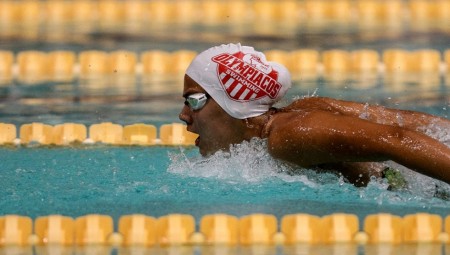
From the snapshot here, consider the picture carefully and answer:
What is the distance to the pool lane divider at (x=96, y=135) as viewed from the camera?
5.56 meters

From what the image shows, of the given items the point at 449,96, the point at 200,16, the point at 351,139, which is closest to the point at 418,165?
the point at 351,139

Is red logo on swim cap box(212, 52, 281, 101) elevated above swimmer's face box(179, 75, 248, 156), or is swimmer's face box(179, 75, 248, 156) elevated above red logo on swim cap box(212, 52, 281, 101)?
red logo on swim cap box(212, 52, 281, 101)

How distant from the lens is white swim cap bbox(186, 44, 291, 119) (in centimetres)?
400

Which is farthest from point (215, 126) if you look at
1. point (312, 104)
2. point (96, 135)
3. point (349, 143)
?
point (96, 135)

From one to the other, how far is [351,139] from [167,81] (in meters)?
3.76

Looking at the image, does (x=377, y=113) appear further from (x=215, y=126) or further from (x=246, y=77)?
(x=215, y=126)

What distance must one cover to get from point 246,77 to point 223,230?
644 millimetres

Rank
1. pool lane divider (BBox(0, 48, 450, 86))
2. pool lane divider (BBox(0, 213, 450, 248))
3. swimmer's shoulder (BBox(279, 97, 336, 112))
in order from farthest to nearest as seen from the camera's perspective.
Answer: pool lane divider (BBox(0, 48, 450, 86)), swimmer's shoulder (BBox(279, 97, 336, 112)), pool lane divider (BBox(0, 213, 450, 248))

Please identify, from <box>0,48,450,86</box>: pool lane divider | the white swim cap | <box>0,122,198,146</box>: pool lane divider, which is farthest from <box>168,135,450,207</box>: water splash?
<box>0,48,450,86</box>: pool lane divider

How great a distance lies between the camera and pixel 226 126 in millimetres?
4027

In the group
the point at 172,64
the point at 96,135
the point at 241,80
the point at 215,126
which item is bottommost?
the point at 96,135

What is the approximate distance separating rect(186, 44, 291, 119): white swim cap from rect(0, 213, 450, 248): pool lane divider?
47 centimetres

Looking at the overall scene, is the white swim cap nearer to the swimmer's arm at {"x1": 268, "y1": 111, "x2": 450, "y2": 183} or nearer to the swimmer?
the swimmer

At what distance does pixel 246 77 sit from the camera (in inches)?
159
